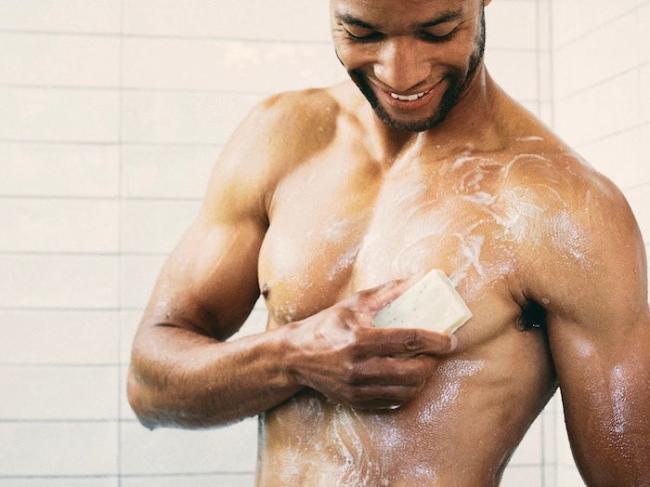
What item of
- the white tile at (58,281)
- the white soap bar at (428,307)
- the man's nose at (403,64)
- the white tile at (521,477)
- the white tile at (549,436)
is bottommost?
the white tile at (521,477)

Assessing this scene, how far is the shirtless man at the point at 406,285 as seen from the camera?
1053mm

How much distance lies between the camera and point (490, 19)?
8.94 feet

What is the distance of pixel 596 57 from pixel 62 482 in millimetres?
1727

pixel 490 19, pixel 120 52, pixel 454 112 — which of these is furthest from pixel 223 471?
pixel 454 112

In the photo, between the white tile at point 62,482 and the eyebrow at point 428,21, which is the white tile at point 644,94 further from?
the white tile at point 62,482

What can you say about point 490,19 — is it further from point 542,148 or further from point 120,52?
point 542,148

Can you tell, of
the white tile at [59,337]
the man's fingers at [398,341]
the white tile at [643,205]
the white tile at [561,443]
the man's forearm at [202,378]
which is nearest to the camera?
the man's fingers at [398,341]

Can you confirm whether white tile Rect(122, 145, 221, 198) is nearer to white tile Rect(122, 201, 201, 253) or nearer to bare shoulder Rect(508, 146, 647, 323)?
white tile Rect(122, 201, 201, 253)

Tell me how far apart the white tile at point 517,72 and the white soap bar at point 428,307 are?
5.96ft

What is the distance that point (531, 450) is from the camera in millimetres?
2688

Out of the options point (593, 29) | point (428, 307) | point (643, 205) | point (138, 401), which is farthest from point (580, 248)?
point (593, 29)

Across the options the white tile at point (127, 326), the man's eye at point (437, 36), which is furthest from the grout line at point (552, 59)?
the man's eye at point (437, 36)

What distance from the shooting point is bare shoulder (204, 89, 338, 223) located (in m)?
1.25

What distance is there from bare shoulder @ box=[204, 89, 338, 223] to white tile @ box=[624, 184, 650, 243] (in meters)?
1.08
